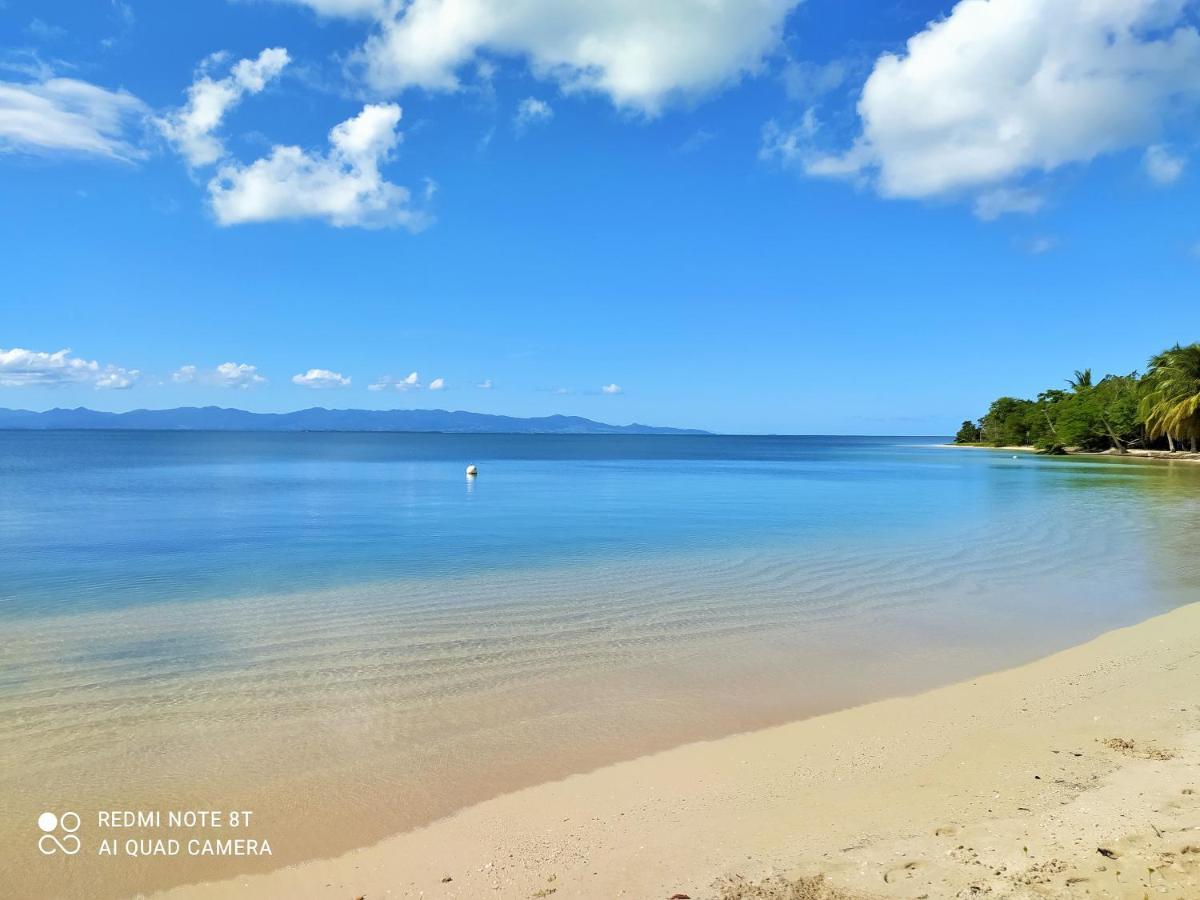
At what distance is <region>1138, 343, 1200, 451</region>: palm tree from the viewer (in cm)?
6047

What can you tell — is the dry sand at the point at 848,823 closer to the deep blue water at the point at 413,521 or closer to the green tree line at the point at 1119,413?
the deep blue water at the point at 413,521

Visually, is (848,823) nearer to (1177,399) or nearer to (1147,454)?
(1177,399)

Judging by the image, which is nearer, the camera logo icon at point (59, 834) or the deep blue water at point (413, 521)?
the camera logo icon at point (59, 834)

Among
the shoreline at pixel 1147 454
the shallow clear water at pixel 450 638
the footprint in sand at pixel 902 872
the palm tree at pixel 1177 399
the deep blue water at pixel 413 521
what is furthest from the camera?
the shoreline at pixel 1147 454

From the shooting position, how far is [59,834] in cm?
486

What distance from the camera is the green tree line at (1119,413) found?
6222cm

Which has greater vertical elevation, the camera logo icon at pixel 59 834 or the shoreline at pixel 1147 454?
the shoreline at pixel 1147 454

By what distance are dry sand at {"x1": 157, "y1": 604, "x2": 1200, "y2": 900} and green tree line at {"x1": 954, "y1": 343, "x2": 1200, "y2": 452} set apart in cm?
6823

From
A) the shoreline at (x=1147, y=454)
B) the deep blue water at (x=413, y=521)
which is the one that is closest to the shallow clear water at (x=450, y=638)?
the deep blue water at (x=413, y=521)

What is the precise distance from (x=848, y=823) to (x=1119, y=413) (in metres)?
88.8

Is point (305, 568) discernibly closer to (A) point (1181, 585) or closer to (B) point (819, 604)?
(B) point (819, 604)

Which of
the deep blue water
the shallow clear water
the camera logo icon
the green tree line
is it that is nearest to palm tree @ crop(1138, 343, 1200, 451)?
the green tree line

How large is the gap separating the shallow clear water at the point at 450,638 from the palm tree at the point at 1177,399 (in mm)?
48015

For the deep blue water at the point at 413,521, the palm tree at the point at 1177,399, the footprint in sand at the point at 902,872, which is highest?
the palm tree at the point at 1177,399
